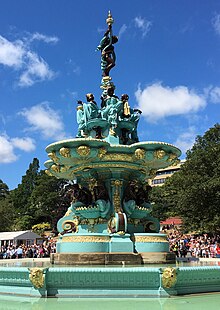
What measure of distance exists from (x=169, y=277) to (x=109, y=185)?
6589mm

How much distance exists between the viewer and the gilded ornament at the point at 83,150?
14117mm

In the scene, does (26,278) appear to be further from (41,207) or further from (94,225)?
(41,207)

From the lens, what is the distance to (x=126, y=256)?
1382 centimetres

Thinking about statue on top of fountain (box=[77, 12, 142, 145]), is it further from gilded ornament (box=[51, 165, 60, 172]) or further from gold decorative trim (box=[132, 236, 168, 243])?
gold decorative trim (box=[132, 236, 168, 243])

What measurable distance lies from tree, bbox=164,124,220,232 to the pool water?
104 ft

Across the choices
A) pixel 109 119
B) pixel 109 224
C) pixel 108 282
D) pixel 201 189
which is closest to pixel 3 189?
pixel 201 189

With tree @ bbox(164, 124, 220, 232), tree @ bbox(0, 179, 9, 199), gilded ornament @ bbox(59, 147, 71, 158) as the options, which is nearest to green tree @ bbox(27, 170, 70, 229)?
tree @ bbox(0, 179, 9, 199)

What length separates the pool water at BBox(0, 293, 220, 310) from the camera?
8570 mm

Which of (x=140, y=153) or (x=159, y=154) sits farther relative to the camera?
(x=159, y=154)

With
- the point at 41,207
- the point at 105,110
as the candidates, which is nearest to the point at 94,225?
the point at 105,110

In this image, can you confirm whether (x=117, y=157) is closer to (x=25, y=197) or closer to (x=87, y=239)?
(x=87, y=239)

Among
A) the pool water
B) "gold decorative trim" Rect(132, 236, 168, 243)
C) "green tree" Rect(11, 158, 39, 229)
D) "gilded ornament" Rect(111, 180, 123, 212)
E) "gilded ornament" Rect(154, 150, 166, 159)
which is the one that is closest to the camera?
the pool water

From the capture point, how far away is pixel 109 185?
16.0 metres

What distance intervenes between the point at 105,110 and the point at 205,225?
29142 mm
